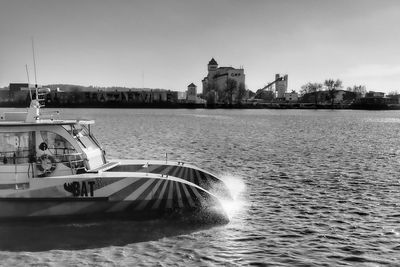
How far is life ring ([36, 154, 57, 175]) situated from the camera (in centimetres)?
1465

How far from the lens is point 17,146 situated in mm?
14906

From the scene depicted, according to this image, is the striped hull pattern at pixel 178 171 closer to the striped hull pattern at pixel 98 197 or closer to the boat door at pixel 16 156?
the striped hull pattern at pixel 98 197

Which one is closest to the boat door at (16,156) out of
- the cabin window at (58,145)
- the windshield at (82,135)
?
the cabin window at (58,145)

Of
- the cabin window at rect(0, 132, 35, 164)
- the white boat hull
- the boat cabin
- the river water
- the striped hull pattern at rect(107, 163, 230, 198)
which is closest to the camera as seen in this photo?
the river water

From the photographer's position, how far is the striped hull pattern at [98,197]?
1396cm

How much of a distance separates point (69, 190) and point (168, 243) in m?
3.53

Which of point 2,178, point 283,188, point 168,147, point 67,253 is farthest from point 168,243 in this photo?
point 168,147

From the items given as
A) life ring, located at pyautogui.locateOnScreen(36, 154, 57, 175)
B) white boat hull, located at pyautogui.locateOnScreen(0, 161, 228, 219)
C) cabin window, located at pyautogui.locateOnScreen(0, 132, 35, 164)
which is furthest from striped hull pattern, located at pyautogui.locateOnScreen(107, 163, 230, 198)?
cabin window, located at pyautogui.locateOnScreen(0, 132, 35, 164)

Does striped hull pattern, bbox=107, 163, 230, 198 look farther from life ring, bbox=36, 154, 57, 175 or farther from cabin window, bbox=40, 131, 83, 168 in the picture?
life ring, bbox=36, 154, 57, 175

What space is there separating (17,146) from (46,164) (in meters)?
1.21

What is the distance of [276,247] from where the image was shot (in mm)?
13227

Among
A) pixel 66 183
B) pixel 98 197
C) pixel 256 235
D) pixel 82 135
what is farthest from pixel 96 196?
pixel 256 235

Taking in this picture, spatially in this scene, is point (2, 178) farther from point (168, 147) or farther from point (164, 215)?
point (168, 147)

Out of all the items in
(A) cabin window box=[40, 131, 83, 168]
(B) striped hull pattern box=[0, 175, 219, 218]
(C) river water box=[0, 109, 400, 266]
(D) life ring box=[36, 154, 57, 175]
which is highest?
(A) cabin window box=[40, 131, 83, 168]
